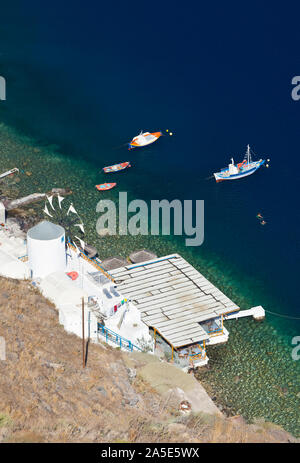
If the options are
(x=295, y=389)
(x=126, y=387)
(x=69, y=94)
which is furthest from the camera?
(x=69, y=94)

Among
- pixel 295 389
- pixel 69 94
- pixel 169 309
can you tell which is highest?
pixel 69 94

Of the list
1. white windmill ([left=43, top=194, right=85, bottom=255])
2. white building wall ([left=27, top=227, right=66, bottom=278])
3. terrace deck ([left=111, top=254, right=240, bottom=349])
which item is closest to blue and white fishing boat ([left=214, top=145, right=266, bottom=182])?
terrace deck ([left=111, top=254, right=240, bottom=349])

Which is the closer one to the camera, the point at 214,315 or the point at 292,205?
the point at 214,315

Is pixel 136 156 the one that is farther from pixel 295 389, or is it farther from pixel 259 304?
pixel 295 389

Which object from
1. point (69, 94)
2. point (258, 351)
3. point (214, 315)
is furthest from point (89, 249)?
point (69, 94)

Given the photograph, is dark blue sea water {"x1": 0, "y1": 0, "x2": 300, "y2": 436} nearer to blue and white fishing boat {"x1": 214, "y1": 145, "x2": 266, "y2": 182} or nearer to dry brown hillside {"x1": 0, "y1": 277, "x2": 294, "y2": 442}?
blue and white fishing boat {"x1": 214, "y1": 145, "x2": 266, "y2": 182}

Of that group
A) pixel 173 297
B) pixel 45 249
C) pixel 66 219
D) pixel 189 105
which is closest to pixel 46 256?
pixel 45 249

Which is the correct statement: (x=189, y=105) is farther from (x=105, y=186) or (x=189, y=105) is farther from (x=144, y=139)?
(x=105, y=186)
